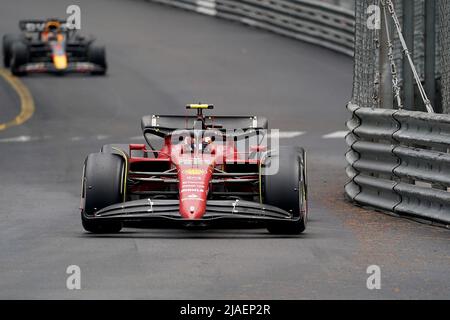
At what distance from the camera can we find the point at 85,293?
9836 mm

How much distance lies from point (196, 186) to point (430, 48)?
5069 millimetres

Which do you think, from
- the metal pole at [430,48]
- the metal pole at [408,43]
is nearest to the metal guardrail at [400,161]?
the metal pole at [408,43]

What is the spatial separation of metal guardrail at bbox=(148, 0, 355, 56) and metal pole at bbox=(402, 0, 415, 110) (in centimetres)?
1715

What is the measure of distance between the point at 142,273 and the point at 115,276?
0.74ft

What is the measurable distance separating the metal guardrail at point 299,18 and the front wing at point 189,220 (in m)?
22.0

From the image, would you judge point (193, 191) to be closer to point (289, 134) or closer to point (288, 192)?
point (288, 192)

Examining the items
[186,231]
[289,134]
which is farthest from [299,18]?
[186,231]

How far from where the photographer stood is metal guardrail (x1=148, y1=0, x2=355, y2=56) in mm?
35969

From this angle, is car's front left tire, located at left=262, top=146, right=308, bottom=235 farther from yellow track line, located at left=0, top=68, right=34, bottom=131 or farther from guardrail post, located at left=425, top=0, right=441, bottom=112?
yellow track line, located at left=0, top=68, right=34, bottom=131

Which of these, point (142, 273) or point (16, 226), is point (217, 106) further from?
point (142, 273)

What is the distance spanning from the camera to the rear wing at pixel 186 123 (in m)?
14.5

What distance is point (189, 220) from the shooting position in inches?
501
